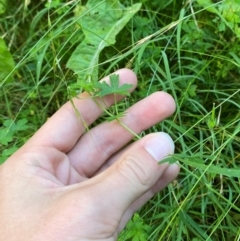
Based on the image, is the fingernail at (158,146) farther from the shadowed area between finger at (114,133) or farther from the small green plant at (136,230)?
the small green plant at (136,230)

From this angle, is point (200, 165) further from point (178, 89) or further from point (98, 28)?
point (98, 28)

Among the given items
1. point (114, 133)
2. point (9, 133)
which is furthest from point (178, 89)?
point (9, 133)

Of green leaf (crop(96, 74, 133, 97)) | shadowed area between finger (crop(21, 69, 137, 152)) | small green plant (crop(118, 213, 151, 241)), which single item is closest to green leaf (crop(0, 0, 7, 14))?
shadowed area between finger (crop(21, 69, 137, 152))

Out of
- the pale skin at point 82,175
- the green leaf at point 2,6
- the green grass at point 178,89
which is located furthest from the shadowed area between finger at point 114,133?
the green leaf at point 2,6

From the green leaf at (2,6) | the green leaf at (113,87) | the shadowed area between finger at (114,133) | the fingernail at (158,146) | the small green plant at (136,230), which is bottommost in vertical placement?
the small green plant at (136,230)

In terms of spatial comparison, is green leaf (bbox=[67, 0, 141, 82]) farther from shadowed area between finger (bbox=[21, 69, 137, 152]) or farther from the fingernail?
the fingernail

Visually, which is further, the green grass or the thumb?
the green grass
